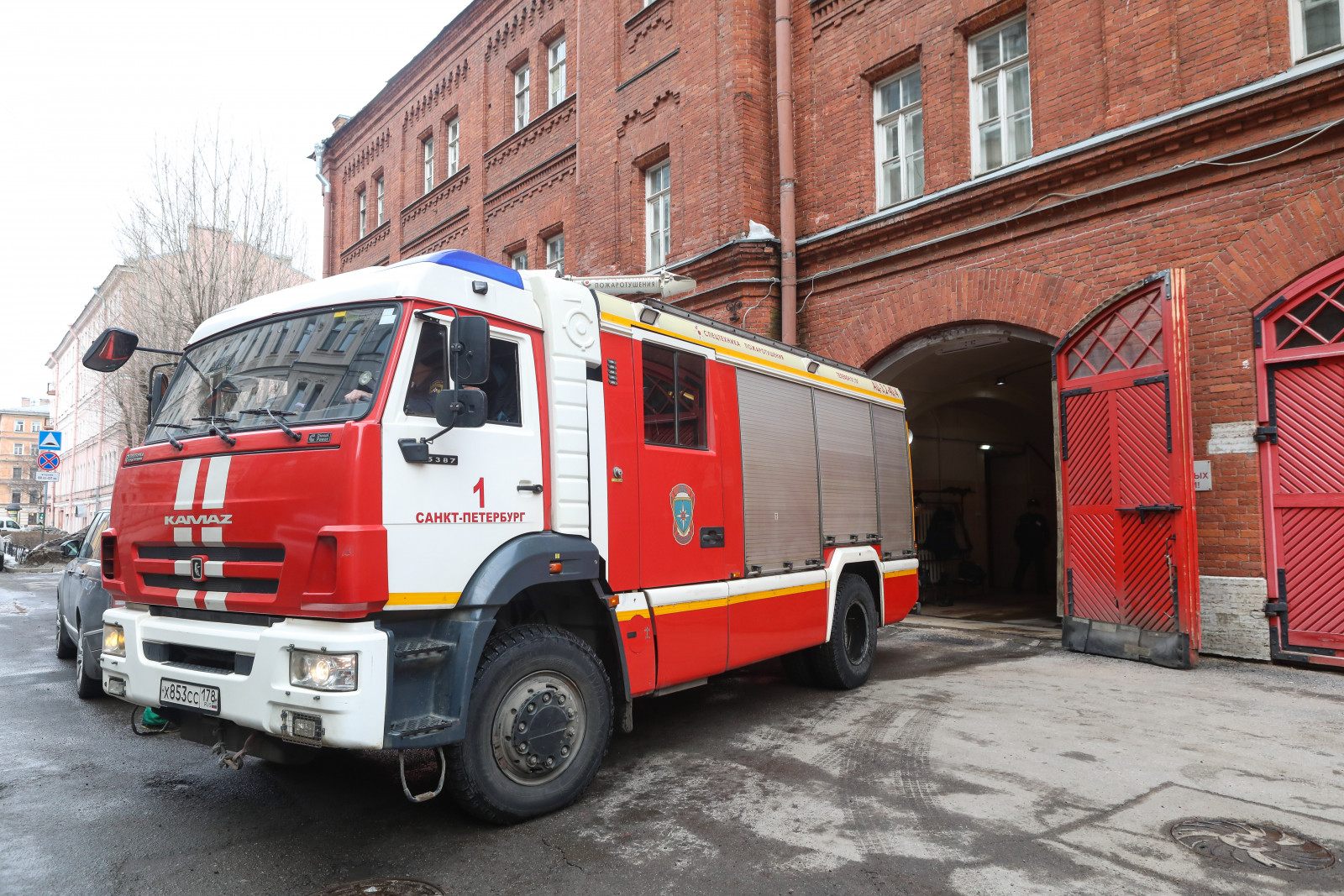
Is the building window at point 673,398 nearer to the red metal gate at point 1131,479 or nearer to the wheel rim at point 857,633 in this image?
the wheel rim at point 857,633

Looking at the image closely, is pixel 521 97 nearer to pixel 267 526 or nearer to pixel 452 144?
pixel 452 144

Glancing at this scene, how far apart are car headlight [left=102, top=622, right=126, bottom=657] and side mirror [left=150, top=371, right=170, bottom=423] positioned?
4.10 ft

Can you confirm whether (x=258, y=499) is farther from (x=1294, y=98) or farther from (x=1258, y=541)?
(x=1294, y=98)

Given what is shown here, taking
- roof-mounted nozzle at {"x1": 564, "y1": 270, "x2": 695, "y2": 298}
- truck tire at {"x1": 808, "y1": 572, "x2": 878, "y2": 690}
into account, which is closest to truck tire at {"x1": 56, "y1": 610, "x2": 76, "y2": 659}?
roof-mounted nozzle at {"x1": 564, "y1": 270, "x2": 695, "y2": 298}

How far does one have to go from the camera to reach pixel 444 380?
13.6 ft

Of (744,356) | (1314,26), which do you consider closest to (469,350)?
(744,356)

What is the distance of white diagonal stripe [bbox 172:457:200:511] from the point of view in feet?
13.7

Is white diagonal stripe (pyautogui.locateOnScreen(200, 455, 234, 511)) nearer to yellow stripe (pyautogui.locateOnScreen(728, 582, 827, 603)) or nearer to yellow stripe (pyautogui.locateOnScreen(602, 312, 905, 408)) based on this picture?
yellow stripe (pyautogui.locateOnScreen(602, 312, 905, 408))

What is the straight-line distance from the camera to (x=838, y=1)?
12391 millimetres

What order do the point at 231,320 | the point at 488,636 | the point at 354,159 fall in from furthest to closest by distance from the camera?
the point at 354,159, the point at 231,320, the point at 488,636

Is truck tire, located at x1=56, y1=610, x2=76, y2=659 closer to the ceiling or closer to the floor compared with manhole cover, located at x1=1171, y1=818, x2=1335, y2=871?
closer to the ceiling

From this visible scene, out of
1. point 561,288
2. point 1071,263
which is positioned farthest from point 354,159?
point 561,288

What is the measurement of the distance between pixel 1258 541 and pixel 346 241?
79.9 ft

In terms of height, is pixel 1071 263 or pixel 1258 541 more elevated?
pixel 1071 263
